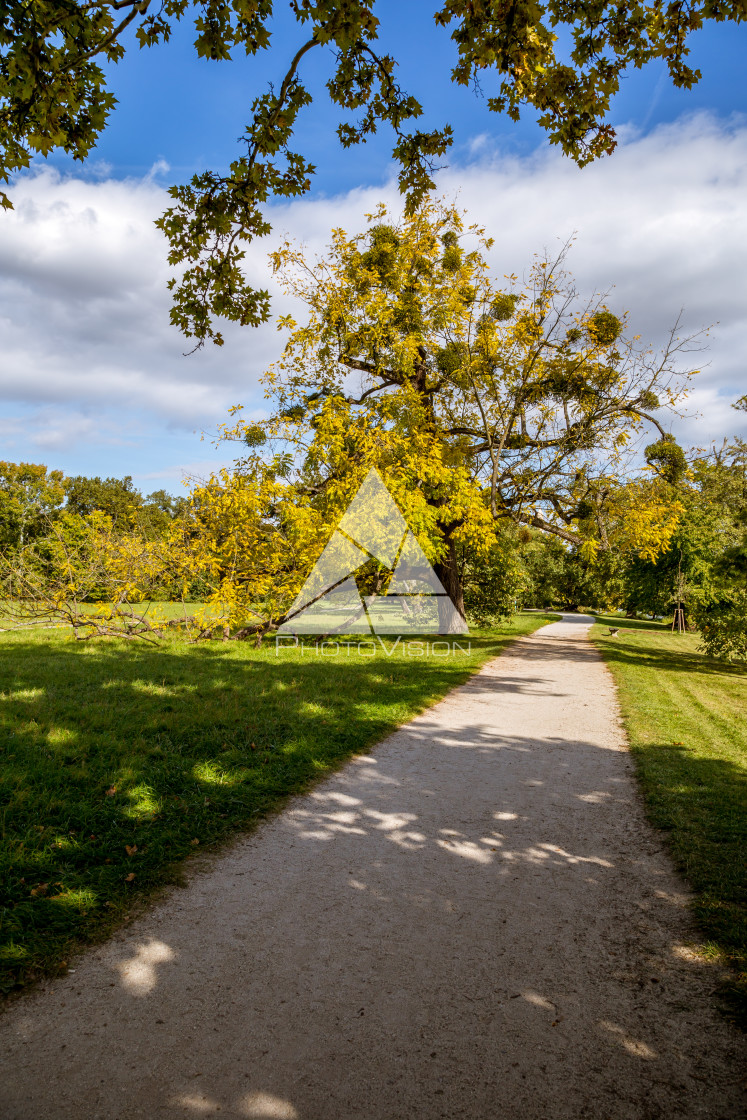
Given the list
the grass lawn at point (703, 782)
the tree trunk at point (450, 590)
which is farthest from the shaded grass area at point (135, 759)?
the tree trunk at point (450, 590)

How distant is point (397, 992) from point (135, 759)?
11.1 ft

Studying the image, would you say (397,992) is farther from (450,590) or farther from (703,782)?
(450,590)

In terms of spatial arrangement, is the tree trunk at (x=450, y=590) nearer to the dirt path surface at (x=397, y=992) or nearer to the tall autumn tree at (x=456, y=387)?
the tall autumn tree at (x=456, y=387)

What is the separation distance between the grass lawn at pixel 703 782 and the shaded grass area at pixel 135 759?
297 centimetres

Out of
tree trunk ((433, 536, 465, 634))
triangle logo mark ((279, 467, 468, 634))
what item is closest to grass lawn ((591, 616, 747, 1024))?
triangle logo mark ((279, 467, 468, 634))

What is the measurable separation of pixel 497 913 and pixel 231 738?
3.55 metres

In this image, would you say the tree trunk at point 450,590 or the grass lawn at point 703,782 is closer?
the grass lawn at point 703,782

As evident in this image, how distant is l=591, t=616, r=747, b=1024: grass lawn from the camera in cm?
321

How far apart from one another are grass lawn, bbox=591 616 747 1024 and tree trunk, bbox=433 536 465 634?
19.2 ft

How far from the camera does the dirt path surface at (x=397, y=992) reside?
2094 millimetres

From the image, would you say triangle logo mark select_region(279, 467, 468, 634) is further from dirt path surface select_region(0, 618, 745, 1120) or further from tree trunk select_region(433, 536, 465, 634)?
dirt path surface select_region(0, 618, 745, 1120)

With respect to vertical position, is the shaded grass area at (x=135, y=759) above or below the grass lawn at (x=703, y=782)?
above

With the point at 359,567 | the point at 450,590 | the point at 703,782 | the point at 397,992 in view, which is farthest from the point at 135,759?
the point at 450,590

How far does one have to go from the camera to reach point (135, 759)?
16.8ft
